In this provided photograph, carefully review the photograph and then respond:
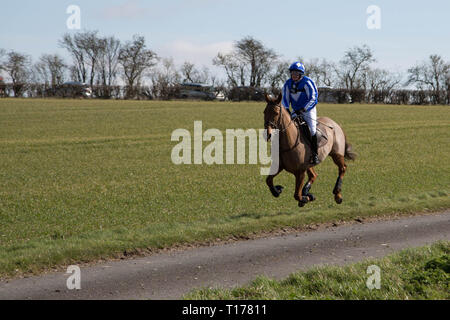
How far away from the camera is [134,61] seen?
241ft

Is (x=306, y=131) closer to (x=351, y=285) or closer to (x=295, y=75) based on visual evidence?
(x=295, y=75)

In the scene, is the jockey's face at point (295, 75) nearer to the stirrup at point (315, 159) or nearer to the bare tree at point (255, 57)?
the stirrup at point (315, 159)

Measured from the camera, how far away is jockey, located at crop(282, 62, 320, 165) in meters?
10.5

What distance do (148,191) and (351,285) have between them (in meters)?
11.1

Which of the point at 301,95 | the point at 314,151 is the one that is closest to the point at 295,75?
the point at 301,95

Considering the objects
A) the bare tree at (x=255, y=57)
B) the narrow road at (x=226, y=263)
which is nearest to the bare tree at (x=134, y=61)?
the bare tree at (x=255, y=57)

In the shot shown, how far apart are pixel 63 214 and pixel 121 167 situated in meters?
9.29

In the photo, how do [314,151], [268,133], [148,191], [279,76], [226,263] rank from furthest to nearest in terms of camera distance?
[279,76], [148,191], [314,151], [226,263], [268,133]

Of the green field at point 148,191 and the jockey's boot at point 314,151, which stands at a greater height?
the jockey's boot at point 314,151

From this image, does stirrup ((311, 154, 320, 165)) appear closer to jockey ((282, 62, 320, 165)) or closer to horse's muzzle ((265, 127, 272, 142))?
jockey ((282, 62, 320, 165))

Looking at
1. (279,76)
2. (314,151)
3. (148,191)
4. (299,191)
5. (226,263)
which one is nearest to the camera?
(226,263)

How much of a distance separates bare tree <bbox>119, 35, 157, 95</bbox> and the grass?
62.0m

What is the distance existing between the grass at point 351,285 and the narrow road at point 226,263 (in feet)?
2.39

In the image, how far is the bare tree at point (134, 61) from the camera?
6919 cm
